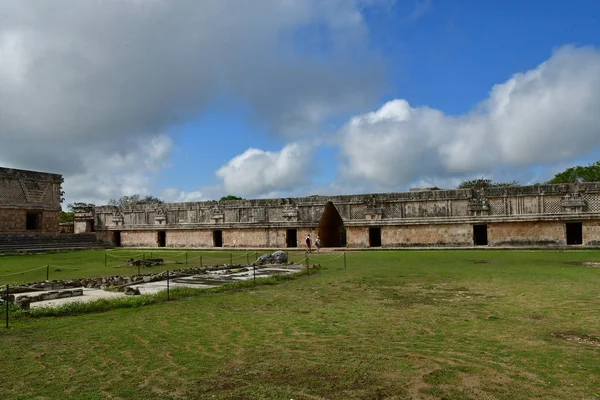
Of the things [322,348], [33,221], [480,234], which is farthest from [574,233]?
[33,221]

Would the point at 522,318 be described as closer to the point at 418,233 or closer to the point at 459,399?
the point at 459,399

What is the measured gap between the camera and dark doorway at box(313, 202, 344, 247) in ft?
91.7

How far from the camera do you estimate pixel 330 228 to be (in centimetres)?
2994

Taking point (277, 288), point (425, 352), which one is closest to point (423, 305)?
point (425, 352)

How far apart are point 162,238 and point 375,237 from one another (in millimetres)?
16334

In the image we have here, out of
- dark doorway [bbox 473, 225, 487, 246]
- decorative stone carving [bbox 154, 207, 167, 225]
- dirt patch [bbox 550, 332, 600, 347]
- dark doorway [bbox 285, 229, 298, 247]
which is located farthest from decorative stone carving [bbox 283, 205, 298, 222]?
dirt patch [bbox 550, 332, 600, 347]

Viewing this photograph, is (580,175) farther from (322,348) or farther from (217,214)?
(322,348)

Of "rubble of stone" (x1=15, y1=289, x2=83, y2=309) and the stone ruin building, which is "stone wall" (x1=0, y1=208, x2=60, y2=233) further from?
"rubble of stone" (x1=15, y1=289, x2=83, y2=309)

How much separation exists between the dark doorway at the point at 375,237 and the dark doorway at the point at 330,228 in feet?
6.67

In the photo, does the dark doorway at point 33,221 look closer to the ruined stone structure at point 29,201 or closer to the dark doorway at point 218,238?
the ruined stone structure at point 29,201

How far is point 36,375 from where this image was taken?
4379 millimetres

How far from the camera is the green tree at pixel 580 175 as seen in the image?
38375 mm

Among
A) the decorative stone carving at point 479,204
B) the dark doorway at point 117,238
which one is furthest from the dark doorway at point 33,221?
the decorative stone carving at point 479,204

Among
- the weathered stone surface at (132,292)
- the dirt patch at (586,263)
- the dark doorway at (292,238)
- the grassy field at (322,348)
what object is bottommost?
the dirt patch at (586,263)
